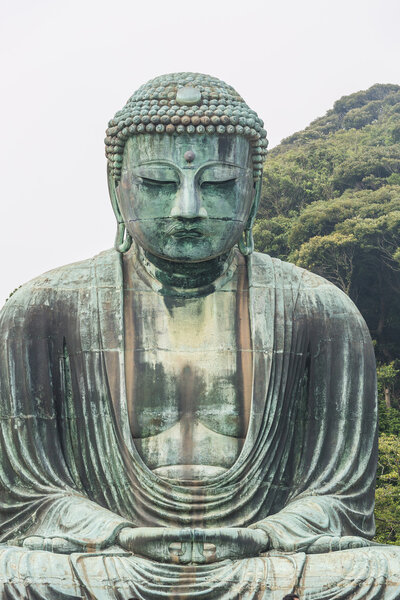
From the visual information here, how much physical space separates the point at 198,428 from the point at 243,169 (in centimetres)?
193

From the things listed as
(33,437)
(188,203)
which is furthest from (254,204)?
(33,437)

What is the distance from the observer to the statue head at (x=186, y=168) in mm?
9383

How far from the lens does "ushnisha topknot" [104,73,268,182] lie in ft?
30.9

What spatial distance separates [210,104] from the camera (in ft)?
31.2

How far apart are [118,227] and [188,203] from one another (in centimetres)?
90

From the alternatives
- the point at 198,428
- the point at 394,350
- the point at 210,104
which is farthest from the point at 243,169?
the point at 394,350

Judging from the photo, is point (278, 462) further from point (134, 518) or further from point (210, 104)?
point (210, 104)

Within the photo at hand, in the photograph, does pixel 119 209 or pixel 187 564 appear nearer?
pixel 187 564

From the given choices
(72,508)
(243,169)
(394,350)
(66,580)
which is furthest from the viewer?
(394,350)

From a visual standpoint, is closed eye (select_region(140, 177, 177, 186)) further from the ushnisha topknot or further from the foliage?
the foliage

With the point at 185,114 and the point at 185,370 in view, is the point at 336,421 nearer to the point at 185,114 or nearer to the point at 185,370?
the point at 185,370

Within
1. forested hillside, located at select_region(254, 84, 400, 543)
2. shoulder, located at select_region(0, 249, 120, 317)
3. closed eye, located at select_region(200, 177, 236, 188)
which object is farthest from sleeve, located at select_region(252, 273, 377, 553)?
forested hillside, located at select_region(254, 84, 400, 543)

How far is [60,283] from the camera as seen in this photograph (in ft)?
32.5

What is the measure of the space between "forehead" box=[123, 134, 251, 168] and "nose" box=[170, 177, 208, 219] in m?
0.15
